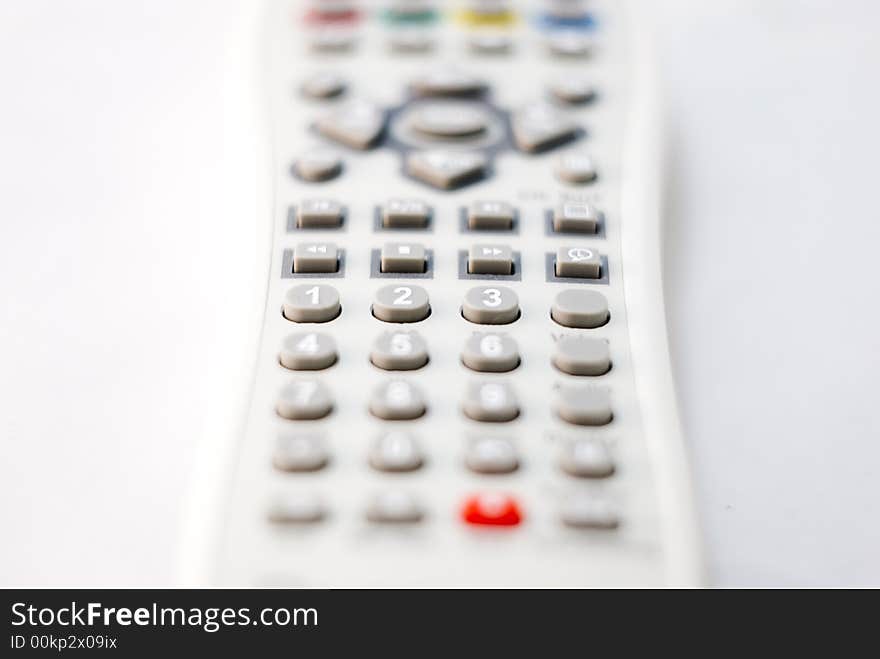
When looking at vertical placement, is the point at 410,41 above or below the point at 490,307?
above

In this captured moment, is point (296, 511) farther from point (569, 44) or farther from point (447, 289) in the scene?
point (569, 44)

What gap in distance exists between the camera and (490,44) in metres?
0.44

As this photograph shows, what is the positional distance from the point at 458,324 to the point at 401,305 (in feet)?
0.05

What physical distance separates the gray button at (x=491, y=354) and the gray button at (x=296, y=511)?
0.20 feet

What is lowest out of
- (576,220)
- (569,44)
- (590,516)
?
(590,516)

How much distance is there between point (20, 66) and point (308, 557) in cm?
31

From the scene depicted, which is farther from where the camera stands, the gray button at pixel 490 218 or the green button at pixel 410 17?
the green button at pixel 410 17

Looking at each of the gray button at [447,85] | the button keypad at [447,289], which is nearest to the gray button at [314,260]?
the button keypad at [447,289]

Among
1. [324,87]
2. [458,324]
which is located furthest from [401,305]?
[324,87]

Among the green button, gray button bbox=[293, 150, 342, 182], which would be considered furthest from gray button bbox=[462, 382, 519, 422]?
the green button

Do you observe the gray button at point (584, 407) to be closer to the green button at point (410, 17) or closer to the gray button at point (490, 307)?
the gray button at point (490, 307)

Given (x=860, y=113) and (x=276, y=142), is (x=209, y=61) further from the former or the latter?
(x=860, y=113)

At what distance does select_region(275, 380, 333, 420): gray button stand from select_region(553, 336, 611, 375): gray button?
0.21 ft

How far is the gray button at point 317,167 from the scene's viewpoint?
0.37 meters
